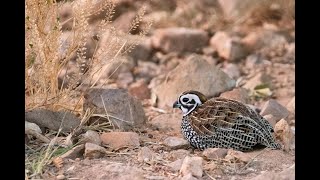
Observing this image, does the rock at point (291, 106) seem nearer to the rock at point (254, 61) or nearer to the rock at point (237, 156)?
the rock at point (254, 61)

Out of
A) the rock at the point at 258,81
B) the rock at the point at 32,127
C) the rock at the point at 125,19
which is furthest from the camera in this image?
the rock at the point at 125,19

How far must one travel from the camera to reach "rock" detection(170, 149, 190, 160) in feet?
16.7

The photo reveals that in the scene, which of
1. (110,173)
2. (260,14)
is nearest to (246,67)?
(260,14)

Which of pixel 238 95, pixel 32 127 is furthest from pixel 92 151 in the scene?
pixel 238 95

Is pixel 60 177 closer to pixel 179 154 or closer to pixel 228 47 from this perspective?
pixel 179 154

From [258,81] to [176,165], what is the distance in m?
2.86

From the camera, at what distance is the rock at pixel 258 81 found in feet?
24.3

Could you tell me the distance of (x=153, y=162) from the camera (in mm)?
4957

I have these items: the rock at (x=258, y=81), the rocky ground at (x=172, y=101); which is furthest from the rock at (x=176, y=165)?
the rock at (x=258, y=81)

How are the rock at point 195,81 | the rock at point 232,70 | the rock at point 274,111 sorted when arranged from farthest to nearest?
the rock at point 232,70, the rock at point 195,81, the rock at point 274,111

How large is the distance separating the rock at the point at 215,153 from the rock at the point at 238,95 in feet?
4.63

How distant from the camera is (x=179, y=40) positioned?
859cm

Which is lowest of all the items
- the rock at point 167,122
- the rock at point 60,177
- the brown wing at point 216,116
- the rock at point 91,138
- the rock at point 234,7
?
the rock at point 60,177

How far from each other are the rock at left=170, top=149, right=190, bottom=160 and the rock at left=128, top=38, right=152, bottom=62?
10.2ft
